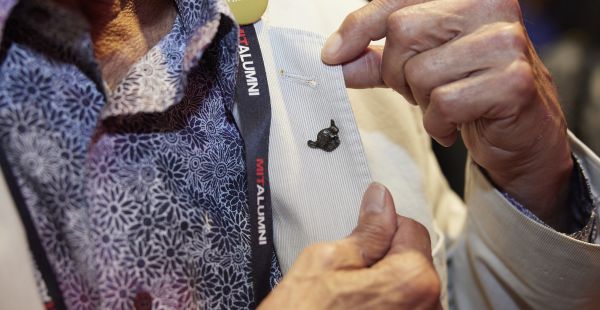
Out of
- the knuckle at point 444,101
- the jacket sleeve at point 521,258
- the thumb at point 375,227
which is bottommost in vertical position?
the jacket sleeve at point 521,258

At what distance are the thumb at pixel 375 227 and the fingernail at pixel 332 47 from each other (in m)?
0.18

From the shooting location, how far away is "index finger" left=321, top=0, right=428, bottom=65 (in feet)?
2.34

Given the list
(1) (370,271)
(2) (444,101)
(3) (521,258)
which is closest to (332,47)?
(2) (444,101)

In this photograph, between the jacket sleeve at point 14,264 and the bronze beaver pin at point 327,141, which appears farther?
the bronze beaver pin at point 327,141

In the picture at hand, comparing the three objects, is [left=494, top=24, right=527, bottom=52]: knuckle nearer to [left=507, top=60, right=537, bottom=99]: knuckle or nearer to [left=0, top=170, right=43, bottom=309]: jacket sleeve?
[left=507, top=60, right=537, bottom=99]: knuckle

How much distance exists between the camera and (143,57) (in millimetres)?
680

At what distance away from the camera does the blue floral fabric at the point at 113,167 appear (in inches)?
23.3

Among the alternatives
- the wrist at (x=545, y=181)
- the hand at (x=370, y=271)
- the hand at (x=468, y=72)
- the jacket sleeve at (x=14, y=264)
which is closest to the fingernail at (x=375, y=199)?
the hand at (x=370, y=271)

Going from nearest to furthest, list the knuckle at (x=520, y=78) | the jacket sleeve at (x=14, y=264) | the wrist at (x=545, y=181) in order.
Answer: the jacket sleeve at (x=14, y=264)
the knuckle at (x=520, y=78)
the wrist at (x=545, y=181)

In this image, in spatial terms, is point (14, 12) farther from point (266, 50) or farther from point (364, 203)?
point (364, 203)

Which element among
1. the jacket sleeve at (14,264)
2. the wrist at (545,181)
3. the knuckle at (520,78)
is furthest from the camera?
the wrist at (545,181)

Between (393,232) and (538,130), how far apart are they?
0.24m

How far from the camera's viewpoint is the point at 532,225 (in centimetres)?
79

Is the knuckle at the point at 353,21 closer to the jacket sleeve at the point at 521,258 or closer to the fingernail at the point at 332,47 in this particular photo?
the fingernail at the point at 332,47
